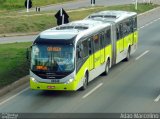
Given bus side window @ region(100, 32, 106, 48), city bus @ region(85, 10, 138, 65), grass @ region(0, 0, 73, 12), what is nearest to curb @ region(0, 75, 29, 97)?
bus side window @ region(100, 32, 106, 48)

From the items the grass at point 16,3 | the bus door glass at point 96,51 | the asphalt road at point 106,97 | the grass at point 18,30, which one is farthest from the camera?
the grass at point 16,3

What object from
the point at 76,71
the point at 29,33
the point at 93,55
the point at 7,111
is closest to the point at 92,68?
the point at 93,55

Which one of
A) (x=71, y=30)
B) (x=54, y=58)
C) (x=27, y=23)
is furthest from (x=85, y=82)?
(x=27, y=23)

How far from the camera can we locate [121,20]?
3209 cm

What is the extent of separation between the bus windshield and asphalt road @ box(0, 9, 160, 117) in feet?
3.97

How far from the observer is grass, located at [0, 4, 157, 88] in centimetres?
2739

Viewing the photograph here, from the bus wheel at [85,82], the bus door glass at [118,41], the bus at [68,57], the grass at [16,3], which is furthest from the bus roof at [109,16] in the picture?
the grass at [16,3]

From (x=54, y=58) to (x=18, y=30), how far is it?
79.6 feet

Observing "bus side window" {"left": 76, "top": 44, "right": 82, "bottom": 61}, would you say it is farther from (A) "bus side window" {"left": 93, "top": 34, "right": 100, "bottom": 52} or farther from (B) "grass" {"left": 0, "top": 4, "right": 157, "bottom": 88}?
(B) "grass" {"left": 0, "top": 4, "right": 157, "bottom": 88}

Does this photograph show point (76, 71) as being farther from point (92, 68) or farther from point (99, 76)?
point (99, 76)

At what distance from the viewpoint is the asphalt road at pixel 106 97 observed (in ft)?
72.0

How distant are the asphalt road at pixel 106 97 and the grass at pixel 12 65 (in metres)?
0.82

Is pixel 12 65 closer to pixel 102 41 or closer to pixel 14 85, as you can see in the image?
pixel 14 85

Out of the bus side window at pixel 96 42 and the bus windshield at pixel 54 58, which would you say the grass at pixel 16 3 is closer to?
the bus side window at pixel 96 42
